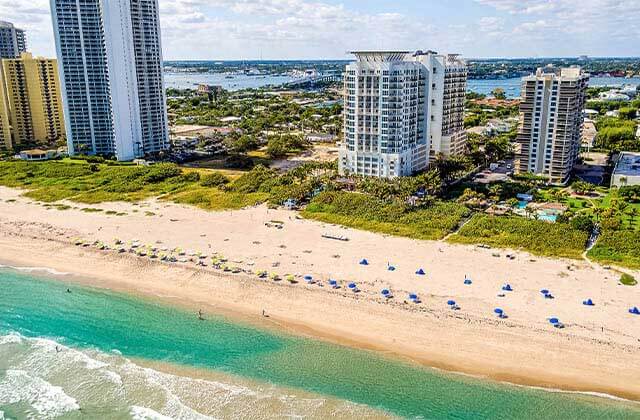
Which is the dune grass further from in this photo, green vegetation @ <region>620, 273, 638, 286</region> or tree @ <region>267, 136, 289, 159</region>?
green vegetation @ <region>620, 273, 638, 286</region>

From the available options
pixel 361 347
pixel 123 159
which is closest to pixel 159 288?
pixel 361 347

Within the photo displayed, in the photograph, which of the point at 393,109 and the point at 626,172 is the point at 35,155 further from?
the point at 626,172

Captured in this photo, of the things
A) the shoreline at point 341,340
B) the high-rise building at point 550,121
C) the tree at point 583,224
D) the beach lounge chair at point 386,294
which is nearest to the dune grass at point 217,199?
the shoreline at point 341,340

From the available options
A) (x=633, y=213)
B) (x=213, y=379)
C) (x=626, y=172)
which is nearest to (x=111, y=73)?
(x=213, y=379)

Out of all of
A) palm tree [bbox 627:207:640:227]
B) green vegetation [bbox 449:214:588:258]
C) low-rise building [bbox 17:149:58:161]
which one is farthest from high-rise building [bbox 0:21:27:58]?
palm tree [bbox 627:207:640:227]

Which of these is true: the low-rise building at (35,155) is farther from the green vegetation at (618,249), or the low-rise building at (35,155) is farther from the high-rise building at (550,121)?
the green vegetation at (618,249)
